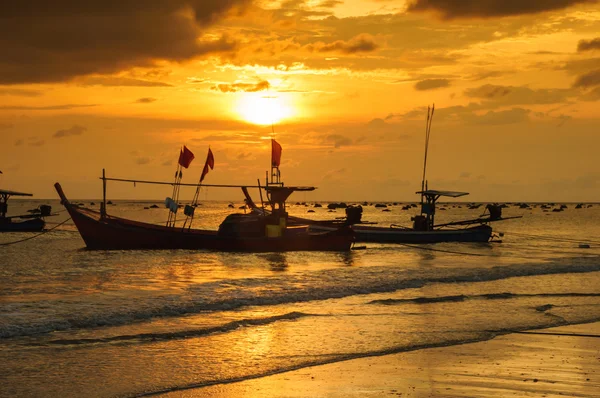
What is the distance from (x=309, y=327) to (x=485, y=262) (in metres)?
26.9

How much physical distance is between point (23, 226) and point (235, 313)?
2058 inches

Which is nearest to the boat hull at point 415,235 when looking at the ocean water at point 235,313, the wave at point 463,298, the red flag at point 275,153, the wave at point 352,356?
the ocean water at point 235,313

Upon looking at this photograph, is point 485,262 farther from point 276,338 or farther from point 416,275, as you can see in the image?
point 276,338

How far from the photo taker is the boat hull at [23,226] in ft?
214

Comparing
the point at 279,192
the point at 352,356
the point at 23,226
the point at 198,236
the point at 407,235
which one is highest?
the point at 279,192

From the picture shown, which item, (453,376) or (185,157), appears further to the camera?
(185,157)

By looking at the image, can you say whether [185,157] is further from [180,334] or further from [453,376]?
[453,376]

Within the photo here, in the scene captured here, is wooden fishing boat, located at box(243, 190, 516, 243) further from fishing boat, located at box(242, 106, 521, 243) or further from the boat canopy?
the boat canopy

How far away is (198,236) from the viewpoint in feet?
141

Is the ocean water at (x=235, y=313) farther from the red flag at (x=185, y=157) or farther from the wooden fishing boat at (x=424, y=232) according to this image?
the wooden fishing boat at (x=424, y=232)

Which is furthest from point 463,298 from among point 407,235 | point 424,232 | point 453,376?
point 424,232

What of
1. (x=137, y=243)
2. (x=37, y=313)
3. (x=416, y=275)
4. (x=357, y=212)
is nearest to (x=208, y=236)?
(x=137, y=243)

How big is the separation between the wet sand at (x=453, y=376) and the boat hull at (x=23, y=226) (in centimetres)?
5860

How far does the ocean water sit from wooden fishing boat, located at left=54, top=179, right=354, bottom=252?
2.60 metres
